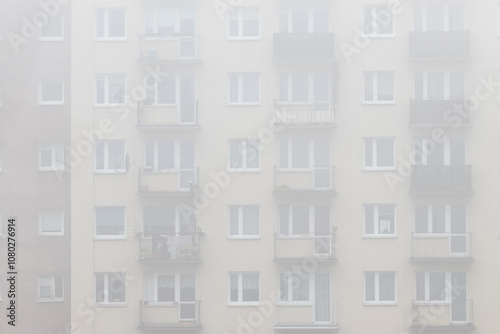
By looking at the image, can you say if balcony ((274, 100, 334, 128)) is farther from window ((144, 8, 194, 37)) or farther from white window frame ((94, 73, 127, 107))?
white window frame ((94, 73, 127, 107))

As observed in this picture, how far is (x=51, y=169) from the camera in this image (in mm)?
44031

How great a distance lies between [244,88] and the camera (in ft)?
145

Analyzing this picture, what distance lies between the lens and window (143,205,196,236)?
4375 cm

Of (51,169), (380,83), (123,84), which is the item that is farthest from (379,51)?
(51,169)

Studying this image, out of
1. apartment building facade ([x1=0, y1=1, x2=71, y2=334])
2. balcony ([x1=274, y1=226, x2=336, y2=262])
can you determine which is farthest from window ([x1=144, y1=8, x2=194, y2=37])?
balcony ([x1=274, y1=226, x2=336, y2=262])

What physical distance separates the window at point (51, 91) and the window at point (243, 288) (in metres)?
10.2

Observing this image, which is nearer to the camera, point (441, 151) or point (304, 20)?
point (441, 151)

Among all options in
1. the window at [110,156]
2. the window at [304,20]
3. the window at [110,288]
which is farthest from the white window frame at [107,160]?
the window at [304,20]

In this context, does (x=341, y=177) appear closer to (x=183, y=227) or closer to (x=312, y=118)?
(x=312, y=118)

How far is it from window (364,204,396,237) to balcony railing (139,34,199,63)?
9.46m

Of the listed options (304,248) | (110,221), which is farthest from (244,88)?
(110,221)

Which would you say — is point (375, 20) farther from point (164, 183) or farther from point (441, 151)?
point (164, 183)

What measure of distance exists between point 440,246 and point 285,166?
6958 millimetres

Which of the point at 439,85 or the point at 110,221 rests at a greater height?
the point at 439,85
